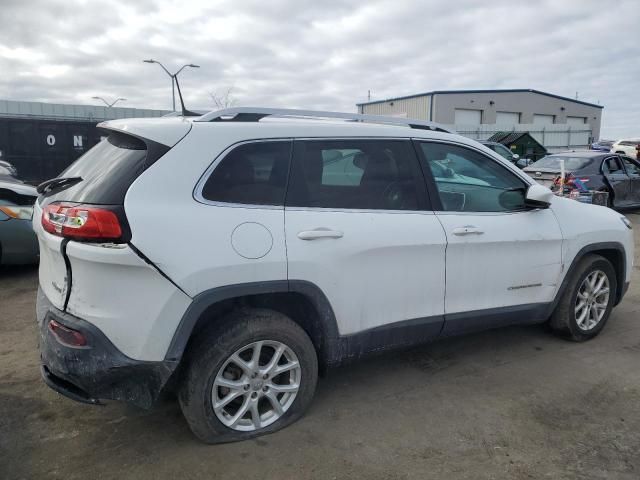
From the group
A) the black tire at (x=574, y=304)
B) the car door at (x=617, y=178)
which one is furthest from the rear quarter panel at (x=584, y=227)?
the car door at (x=617, y=178)

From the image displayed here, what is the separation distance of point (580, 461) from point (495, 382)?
92 cm

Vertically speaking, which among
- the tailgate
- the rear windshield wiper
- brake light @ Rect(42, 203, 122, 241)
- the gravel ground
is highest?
the rear windshield wiper

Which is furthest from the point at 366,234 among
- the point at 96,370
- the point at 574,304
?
the point at 574,304

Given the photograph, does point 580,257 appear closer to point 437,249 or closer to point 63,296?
point 437,249

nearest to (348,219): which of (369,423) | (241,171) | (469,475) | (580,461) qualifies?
(241,171)

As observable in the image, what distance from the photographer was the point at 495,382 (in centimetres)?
365

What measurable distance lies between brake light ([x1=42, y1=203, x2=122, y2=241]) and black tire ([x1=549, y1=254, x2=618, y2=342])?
Answer: 11.3ft

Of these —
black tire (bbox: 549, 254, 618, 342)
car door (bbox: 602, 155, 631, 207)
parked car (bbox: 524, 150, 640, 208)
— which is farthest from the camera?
car door (bbox: 602, 155, 631, 207)

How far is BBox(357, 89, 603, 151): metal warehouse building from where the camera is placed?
1602 inches

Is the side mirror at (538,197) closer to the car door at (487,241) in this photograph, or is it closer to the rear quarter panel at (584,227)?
the car door at (487,241)

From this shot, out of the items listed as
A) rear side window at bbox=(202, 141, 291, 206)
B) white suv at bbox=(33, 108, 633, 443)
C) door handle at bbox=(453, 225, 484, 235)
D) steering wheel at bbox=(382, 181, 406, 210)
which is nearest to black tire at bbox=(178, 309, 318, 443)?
white suv at bbox=(33, 108, 633, 443)

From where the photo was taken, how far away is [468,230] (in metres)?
3.41

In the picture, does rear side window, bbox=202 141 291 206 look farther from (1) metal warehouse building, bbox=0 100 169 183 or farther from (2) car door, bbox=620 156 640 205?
(1) metal warehouse building, bbox=0 100 169 183

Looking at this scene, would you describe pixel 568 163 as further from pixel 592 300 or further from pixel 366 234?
pixel 366 234
